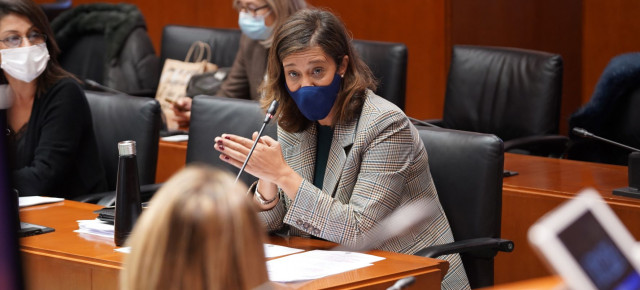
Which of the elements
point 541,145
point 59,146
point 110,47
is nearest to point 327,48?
point 59,146

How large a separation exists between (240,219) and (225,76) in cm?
375

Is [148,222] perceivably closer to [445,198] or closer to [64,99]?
[445,198]

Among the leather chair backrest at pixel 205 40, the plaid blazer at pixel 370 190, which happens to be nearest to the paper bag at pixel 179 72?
the leather chair backrest at pixel 205 40

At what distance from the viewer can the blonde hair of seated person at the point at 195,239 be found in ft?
3.52

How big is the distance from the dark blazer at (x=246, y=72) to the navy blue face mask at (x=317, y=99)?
191 cm

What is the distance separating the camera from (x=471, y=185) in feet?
8.51

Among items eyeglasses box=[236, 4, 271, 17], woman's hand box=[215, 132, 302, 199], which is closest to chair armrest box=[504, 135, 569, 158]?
eyeglasses box=[236, 4, 271, 17]

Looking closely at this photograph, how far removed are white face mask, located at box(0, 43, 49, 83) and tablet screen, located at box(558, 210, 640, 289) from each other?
2592 mm

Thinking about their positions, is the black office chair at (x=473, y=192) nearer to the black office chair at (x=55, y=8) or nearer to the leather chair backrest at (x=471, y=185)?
the leather chair backrest at (x=471, y=185)

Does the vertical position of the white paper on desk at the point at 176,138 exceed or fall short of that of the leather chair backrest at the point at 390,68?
it falls short

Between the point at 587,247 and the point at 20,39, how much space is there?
268 centimetres

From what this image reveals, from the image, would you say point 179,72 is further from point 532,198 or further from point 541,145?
point 532,198

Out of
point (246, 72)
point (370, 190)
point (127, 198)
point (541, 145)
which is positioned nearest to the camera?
point (127, 198)

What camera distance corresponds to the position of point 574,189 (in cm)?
308
